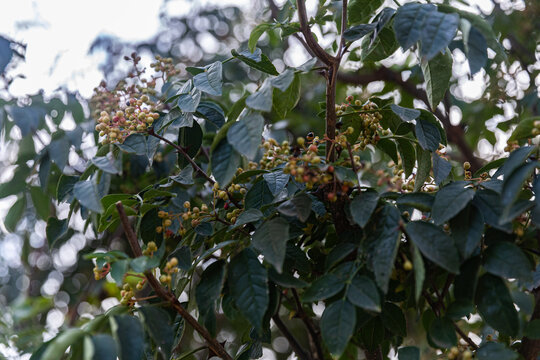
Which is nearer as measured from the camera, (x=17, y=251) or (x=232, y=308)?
(x=232, y=308)

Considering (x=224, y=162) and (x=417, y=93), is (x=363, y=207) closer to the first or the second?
(x=224, y=162)

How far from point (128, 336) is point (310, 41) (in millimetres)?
486

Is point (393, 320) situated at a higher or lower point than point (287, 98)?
lower

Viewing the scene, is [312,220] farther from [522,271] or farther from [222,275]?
[522,271]

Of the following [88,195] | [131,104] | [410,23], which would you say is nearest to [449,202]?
[410,23]

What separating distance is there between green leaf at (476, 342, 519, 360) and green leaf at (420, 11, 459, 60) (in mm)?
378

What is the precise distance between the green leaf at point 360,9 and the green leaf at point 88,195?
489 mm

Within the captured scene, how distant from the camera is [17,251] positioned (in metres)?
2.25

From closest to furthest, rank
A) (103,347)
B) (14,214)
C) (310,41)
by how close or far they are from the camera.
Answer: (103,347), (310,41), (14,214)

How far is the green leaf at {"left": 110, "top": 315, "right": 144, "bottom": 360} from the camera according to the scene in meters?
0.59

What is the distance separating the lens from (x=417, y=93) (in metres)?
1.85

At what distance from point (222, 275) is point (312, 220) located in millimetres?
178

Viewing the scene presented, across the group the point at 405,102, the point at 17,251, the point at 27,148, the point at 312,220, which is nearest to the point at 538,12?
the point at 405,102

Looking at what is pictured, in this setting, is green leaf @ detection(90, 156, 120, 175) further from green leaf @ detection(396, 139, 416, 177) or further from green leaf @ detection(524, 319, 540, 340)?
green leaf @ detection(524, 319, 540, 340)
